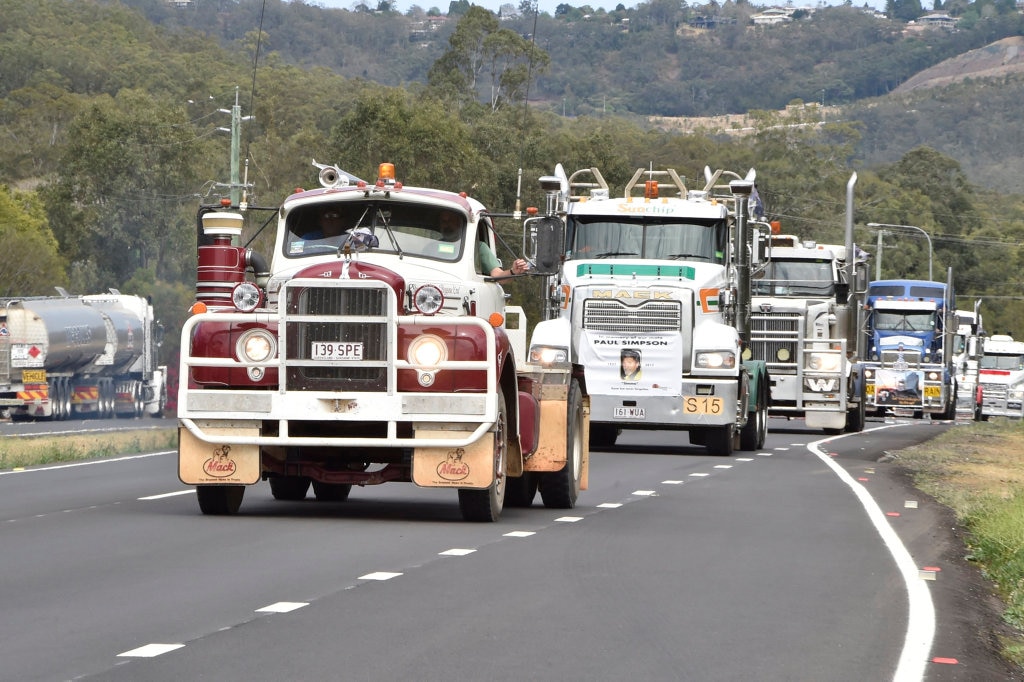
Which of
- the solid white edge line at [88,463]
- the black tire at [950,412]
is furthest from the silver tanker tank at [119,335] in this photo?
the solid white edge line at [88,463]

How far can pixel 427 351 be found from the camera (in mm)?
14266

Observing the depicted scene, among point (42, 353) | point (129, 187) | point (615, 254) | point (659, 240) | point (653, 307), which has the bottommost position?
point (42, 353)

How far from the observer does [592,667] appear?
8.36m

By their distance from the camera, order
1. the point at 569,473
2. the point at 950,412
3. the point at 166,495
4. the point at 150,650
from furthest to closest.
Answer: the point at 950,412 < the point at 166,495 < the point at 569,473 < the point at 150,650

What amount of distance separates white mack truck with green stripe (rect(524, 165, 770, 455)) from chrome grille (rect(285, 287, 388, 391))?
1181cm

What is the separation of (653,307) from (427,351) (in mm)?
12350

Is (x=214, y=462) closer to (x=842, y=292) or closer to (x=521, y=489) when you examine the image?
(x=521, y=489)

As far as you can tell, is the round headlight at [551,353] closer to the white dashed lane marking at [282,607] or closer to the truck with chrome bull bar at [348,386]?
the truck with chrome bull bar at [348,386]

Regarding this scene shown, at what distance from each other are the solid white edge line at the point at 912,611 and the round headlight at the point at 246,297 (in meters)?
5.40

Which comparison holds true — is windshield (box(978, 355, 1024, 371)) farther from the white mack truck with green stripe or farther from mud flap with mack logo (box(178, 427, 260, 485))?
mud flap with mack logo (box(178, 427, 260, 485))

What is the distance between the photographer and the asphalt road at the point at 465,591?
8.47m

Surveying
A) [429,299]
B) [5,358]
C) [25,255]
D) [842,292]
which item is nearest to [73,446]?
[842,292]

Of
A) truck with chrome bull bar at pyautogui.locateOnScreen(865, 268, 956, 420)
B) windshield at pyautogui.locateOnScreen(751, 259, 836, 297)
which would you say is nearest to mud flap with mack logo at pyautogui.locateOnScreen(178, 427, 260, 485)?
windshield at pyautogui.locateOnScreen(751, 259, 836, 297)

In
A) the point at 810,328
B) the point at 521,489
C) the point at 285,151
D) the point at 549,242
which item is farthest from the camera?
the point at 285,151
